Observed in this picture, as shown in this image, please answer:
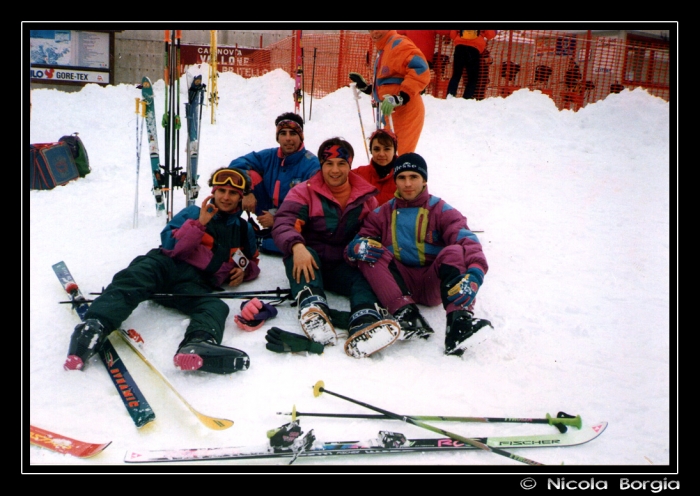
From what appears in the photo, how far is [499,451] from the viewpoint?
1.98 metres

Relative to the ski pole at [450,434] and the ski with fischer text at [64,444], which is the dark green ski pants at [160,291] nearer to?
the ski with fischer text at [64,444]

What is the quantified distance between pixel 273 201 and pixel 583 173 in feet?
13.3

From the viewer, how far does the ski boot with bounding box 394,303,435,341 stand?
2770mm

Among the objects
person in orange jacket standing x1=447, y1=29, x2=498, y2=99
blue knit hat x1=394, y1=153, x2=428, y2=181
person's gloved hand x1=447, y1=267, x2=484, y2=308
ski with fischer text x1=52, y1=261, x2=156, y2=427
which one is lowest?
ski with fischer text x1=52, y1=261, x2=156, y2=427

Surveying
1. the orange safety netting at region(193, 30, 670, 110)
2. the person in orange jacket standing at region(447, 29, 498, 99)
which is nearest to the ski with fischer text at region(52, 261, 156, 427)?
the orange safety netting at region(193, 30, 670, 110)

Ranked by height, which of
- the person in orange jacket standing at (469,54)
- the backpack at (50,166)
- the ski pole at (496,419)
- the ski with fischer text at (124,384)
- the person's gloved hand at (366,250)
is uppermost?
the person in orange jacket standing at (469,54)

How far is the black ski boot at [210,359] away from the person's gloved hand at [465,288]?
108 centimetres

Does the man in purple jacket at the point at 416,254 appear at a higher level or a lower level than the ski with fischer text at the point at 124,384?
higher

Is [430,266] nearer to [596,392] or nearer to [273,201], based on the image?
[596,392]

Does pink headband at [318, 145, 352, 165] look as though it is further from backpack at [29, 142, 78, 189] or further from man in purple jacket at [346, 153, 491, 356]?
backpack at [29, 142, 78, 189]

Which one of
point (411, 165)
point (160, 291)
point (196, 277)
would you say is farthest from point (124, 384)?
point (411, 165)

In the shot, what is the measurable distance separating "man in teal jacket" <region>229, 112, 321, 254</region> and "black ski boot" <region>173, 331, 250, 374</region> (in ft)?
4.94

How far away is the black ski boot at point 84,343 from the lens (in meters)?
2.37

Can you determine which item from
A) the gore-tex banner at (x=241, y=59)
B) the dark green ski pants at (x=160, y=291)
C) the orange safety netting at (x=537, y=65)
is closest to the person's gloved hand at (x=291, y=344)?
the dark green ski pants at (x=160, y=291)
